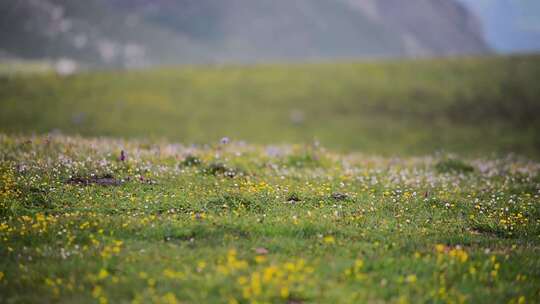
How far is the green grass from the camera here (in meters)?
7.41

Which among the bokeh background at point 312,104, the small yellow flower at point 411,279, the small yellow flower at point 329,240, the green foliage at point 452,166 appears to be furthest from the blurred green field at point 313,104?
the small yellow flower at point 411,279

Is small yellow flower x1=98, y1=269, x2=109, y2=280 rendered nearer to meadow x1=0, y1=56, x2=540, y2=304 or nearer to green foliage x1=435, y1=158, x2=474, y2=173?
meadow x1=0, y1=56, x2=540, y2=304

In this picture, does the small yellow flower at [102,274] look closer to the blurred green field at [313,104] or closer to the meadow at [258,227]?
the meadow at [258,227]

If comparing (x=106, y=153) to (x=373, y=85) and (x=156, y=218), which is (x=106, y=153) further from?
(x=373, y=85)

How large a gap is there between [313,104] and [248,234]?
4243cm

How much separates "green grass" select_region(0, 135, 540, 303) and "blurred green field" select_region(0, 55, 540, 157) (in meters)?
24.9

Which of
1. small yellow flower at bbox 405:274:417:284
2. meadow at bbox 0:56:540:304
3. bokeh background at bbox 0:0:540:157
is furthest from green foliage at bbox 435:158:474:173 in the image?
bokeh background at bbox 0:0:540:157

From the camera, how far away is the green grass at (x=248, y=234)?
24.3 ft

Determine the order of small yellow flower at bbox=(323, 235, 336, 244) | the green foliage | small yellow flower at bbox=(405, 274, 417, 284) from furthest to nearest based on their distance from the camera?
1. the green foliage
2. small yellow flower at bbox=(323, 235, 336, 244)
3. small yellow flower at bbox=(405, 274, 417, 284)

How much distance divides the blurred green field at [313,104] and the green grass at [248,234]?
81.7 ft

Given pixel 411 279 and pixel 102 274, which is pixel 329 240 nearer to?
pixel 411 279

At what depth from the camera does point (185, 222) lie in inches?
378

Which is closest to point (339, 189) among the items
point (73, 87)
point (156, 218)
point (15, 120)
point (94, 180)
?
point (156, 218)

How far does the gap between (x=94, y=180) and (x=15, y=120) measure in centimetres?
3744
